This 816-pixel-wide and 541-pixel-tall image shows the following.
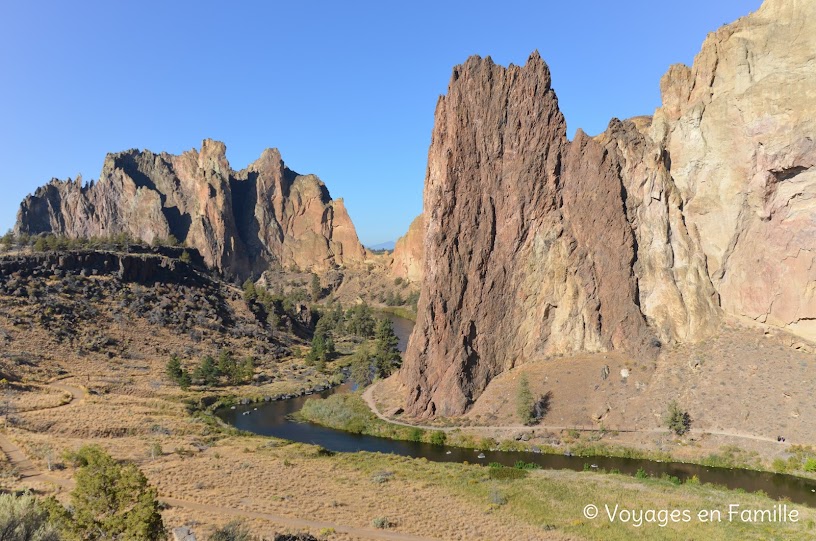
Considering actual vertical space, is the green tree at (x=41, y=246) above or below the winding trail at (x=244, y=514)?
above

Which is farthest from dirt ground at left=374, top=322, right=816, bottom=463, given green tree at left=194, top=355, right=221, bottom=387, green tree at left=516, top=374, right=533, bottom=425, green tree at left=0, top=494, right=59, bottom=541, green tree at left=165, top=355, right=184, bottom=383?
green tree at left=165, top=355, right=184, bottom=383

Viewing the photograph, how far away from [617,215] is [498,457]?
1264 inches

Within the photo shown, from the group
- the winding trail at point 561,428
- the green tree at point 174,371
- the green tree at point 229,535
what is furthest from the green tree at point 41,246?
the green tree at point 229,535

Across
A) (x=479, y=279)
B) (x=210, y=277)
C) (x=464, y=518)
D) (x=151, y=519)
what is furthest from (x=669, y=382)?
(x=210, y=277)

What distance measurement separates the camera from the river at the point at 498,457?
43.0m

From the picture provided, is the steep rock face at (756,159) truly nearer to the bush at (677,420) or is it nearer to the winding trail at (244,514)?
the bush at (677,420)

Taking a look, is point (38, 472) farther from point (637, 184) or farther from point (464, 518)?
point (637, 184)

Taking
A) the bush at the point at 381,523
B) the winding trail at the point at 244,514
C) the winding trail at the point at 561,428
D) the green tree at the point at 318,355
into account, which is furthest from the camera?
the green tree at the point at 318,355

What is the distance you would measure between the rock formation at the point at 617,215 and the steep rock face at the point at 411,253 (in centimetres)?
11023

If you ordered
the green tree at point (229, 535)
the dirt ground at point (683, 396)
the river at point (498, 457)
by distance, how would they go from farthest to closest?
the dirt ground at point (683, 396) < the river at point (498, 457) < the green tree at point (229, 535)

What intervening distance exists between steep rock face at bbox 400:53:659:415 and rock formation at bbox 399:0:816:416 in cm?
17

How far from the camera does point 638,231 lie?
6281cm

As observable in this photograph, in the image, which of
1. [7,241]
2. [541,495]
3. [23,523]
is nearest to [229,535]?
[23,523]

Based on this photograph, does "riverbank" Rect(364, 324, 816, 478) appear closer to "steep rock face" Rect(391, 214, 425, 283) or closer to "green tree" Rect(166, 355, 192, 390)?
"green tree" Rect(166, 355, 192, 390)
